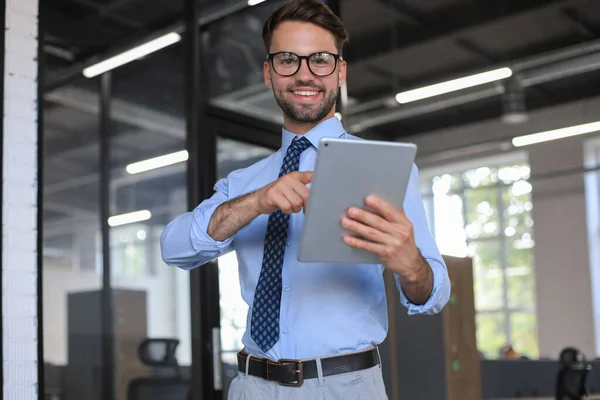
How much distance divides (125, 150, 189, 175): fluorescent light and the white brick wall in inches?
53.1

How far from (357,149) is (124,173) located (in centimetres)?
329

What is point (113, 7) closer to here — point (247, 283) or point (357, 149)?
point (247, 283)

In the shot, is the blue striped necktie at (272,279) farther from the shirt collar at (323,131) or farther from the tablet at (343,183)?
the tablet at (343,183)

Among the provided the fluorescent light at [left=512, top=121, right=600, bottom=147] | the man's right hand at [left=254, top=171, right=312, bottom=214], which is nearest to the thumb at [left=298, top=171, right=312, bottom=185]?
the man's right hand at [left=254, top=171, right=312, bottom=214]

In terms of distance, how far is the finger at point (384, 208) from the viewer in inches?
46.7

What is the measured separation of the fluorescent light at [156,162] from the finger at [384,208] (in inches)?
119

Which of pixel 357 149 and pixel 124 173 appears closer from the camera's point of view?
pixel 357 149

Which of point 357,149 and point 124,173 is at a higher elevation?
point 124,173

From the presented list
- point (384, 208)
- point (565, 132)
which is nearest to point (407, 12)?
point (565, 132)

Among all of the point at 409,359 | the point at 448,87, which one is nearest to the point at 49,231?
the point at 409,359

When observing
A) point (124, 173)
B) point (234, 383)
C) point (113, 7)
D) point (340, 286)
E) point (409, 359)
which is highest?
point (113, 7)

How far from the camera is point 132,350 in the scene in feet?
13.3

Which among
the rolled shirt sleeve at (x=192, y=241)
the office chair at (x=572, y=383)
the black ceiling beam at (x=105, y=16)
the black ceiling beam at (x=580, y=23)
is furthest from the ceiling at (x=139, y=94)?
the black ceiling beam at (x=580, y=23)

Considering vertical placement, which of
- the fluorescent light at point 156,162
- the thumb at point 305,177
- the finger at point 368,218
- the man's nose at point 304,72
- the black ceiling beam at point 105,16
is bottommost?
the finger at point 368,218
